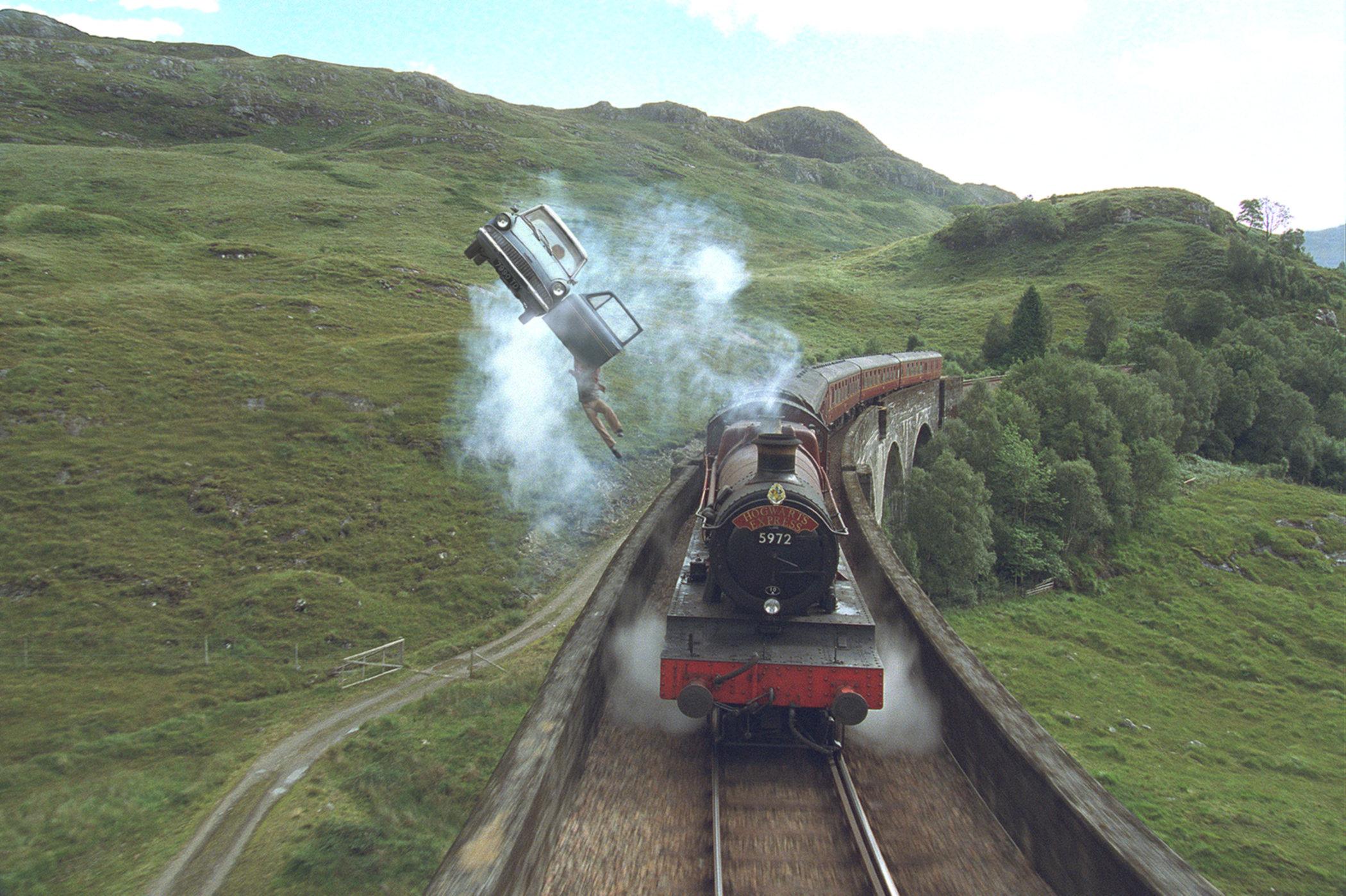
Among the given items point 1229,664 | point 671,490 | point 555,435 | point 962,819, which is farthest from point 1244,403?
point 962,819

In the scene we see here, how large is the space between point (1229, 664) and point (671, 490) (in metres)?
24.8

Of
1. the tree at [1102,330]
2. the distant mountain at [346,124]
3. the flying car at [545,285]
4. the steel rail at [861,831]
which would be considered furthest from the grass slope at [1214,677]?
the distant mountain at [346,124]

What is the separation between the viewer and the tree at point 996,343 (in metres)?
67.5

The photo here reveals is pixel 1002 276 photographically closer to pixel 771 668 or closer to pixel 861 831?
pixel 771 668

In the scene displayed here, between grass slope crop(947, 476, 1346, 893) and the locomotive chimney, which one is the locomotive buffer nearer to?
the locomotive chimney

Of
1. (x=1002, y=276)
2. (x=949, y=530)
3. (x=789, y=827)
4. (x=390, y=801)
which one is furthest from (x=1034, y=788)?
(x=1002, y=276)

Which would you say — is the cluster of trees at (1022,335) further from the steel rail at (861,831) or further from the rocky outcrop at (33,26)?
the rocky outcrop at (33,26)

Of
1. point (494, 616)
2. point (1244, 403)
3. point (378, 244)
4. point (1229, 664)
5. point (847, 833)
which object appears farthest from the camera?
point (378, 244)

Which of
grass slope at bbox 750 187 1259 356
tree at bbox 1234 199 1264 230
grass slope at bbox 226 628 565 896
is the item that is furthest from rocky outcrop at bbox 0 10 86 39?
tree at bbox 1234 199 1264 230

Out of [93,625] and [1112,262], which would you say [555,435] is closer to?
[93,625]

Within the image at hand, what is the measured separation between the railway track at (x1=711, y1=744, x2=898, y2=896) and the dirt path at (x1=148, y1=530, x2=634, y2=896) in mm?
10107

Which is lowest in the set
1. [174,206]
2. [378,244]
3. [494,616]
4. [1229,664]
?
[1229,664]

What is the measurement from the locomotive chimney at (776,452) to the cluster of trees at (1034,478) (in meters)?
18.6

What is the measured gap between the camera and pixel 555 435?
120 feet
